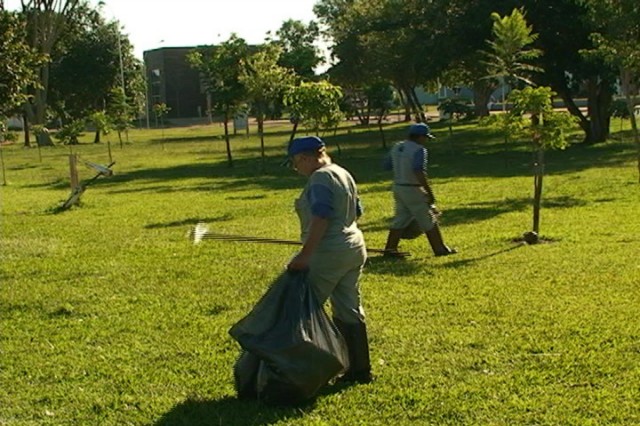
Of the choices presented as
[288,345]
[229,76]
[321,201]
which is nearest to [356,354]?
[288,345]

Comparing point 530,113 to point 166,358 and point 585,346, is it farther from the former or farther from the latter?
point 166,358

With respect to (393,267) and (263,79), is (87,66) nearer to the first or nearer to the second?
(263,79)

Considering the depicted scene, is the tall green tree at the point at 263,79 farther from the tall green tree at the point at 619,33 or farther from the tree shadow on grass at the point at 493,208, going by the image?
the tree shadow on grass at the point at 493,208

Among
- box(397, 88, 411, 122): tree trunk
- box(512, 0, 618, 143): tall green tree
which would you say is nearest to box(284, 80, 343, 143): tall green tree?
box(512, 0, 618, 143): tall green tree

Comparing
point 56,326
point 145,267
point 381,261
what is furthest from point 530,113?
point 56,326

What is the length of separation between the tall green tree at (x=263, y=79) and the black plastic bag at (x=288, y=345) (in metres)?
20.5

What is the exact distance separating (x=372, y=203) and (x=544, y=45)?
44.6 feet

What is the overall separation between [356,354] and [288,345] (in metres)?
0.71

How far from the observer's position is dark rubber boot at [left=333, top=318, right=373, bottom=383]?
566 centimetres

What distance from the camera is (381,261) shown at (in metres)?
10.0

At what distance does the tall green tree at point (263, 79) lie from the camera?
2550 cm

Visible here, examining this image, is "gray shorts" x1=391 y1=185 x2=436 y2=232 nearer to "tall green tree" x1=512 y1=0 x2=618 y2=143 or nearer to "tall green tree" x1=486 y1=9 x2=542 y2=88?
"tall green tree" x1=486 y1=9 x2=542 y2=88

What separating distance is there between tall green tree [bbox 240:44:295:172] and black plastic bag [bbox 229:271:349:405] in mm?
20521

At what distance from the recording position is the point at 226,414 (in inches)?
203
